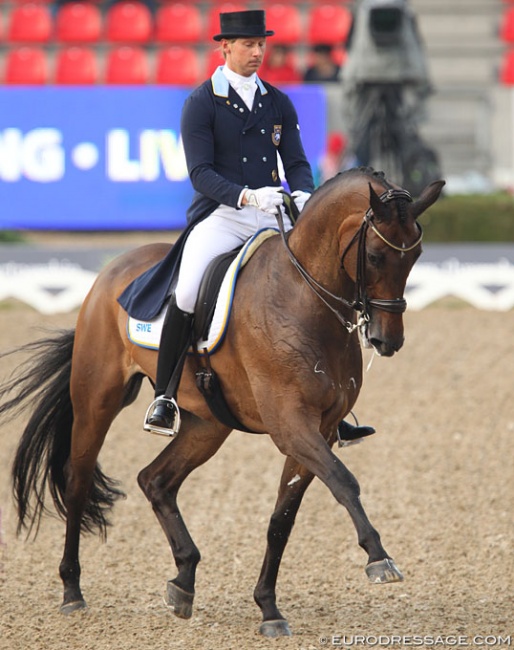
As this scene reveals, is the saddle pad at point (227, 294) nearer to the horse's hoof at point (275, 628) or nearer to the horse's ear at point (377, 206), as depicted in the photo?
the horse's ear at point (377, 206)

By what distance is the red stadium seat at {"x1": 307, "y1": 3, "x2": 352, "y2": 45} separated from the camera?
58.7 ft

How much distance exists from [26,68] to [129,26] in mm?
1812

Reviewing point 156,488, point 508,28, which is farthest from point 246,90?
point 508,28

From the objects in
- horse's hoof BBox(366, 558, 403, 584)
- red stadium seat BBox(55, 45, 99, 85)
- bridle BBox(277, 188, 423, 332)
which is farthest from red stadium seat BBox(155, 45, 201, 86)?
horse's hoof BBox(366, 558, 403, 584)

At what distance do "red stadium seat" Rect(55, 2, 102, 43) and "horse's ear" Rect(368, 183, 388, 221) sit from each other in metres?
15.0

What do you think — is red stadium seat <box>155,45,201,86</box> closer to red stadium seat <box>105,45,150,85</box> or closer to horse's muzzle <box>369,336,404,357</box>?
red stadium seat <box>105,45,150,85</box>

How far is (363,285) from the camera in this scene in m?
4.19

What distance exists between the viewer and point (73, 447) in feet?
17.6

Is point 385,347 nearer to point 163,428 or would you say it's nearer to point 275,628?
point 163,428

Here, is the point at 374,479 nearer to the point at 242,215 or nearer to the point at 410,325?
the point at 242,215

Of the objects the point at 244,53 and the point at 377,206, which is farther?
the point at 244,53

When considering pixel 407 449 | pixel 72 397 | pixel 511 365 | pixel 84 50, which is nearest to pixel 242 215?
pixel 72 397

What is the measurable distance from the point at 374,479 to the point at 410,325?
195 inches

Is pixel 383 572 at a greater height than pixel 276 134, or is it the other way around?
pixel 276 134
